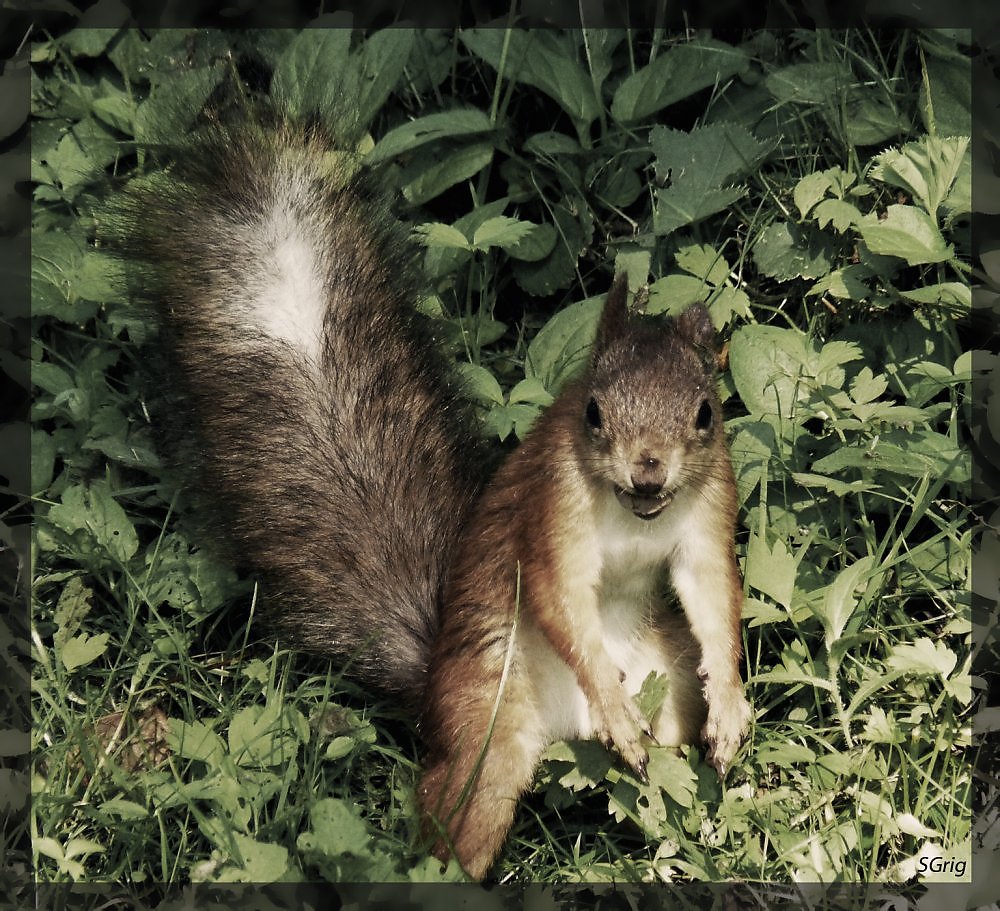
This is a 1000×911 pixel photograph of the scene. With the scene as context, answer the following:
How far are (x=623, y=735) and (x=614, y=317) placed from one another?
0.70 metres

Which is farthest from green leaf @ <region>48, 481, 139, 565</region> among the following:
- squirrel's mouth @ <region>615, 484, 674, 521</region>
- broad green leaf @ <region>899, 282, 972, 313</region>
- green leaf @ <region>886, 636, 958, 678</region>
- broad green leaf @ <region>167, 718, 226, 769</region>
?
broad green leaf @ <region>899, 282, 972, 313</region>

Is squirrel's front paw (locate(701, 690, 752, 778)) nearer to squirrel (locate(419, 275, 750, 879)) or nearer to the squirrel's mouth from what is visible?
squirrel (locate(419, 275, 750, 879))

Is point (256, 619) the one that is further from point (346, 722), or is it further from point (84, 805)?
point (84, 805)

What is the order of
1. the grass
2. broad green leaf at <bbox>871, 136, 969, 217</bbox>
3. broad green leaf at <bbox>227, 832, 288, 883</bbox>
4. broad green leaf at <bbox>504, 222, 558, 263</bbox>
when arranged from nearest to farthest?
1. broad green leaf at <bbox>227, 832, 288, 883</bbox>
2. the grass
3. broad green leaf at <bbox>871, 136, 969, 217</bbox>
4. broad green leaf at <bbox>504, 222, 558, 263</bbox>

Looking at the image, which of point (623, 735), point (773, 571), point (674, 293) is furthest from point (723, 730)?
point (674, 293)

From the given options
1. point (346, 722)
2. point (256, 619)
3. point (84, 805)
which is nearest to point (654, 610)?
point (346, 722)

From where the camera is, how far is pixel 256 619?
252 cm

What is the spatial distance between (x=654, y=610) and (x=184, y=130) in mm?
1347

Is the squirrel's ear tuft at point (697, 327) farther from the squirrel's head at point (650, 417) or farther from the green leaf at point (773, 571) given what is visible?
the green leaf at point (773, 571)

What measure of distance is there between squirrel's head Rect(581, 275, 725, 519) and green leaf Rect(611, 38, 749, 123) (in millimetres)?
771

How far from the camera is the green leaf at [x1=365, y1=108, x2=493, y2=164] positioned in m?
2.81

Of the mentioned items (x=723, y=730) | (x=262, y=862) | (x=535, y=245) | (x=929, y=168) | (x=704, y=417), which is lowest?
(x=723, y=730)

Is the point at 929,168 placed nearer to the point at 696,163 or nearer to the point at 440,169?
the point at 696,163

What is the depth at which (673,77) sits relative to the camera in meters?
2.83
